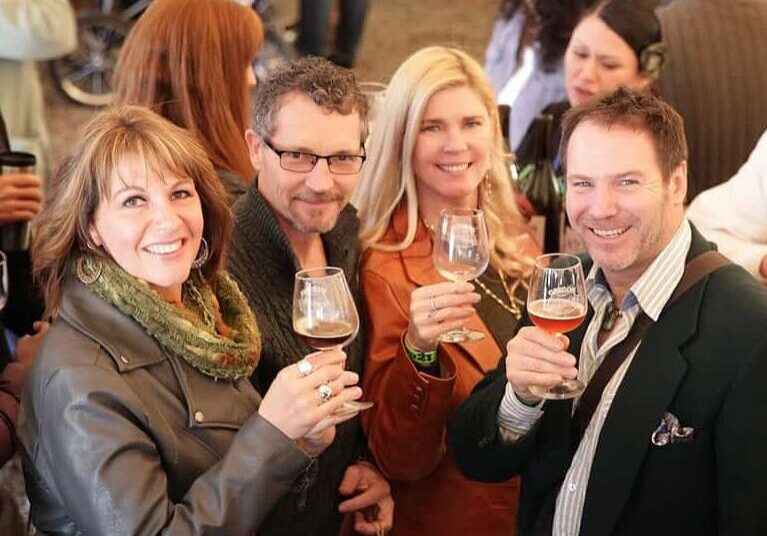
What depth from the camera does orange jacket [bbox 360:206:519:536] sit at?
201 cm

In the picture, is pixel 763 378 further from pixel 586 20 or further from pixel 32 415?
pixel 586 20

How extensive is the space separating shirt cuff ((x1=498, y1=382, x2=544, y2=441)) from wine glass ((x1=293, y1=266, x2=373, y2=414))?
1.05ft

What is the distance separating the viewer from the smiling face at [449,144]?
2236 mm

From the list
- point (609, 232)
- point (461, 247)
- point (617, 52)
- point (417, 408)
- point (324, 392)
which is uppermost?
point (617, 52)

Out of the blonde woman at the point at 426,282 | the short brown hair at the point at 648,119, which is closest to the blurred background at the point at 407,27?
the blonde woman at the point at 426,282

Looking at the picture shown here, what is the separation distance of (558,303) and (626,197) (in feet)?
0.72

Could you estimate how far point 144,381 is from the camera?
1.56 meters

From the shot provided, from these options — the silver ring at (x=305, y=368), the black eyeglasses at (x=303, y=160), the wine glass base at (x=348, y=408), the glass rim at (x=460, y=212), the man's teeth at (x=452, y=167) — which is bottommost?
the wine glass base at (x=348, y=408)

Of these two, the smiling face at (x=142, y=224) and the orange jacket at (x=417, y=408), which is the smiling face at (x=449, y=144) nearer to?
the orange jacket at (x=417, y=408)

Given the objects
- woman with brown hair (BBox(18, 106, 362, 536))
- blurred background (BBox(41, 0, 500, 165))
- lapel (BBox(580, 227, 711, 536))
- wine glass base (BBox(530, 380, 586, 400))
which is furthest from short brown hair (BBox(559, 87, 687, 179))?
blurred background (BBox(41, 0, 500, 165))

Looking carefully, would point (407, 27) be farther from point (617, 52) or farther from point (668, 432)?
point (668, 432)

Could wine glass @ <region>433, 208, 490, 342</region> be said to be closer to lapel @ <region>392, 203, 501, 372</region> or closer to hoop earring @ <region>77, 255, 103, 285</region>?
lapel @ <region>392, 203, 501, 372</region>

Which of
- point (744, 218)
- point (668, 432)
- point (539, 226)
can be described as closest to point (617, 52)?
point (539, 226)

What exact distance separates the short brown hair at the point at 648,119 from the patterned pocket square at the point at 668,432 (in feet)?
1.37
